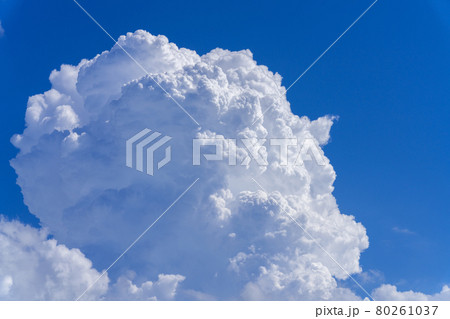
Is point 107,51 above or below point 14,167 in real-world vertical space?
above

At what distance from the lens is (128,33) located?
7219 cm

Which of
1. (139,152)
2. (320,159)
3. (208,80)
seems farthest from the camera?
(320,159)

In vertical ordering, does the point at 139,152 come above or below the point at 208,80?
below

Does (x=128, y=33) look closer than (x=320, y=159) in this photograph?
Yes
